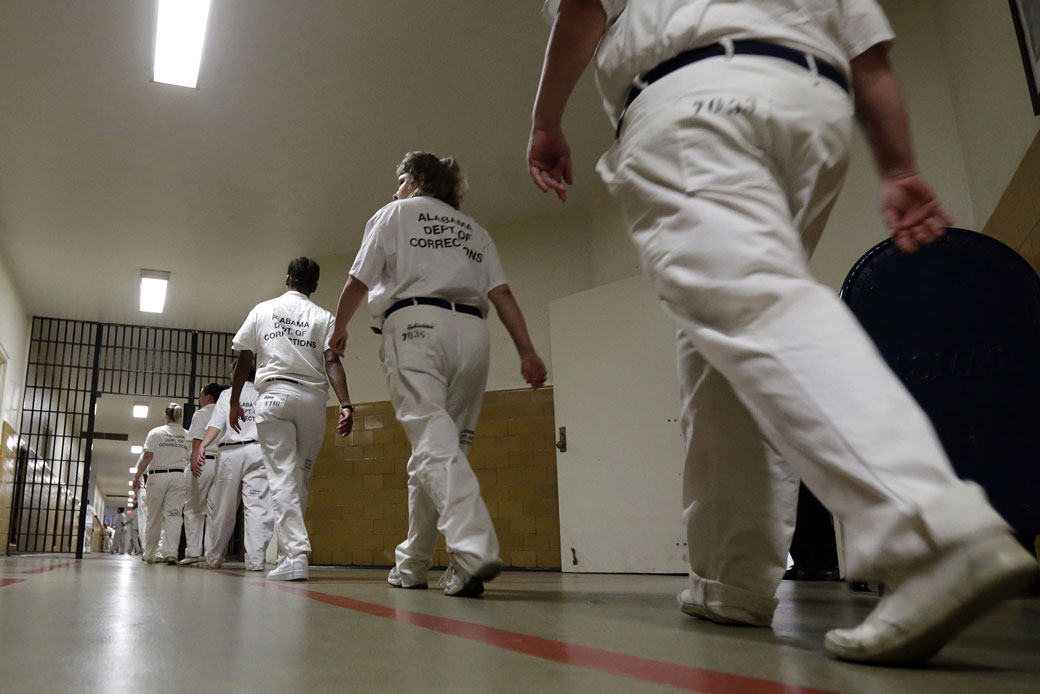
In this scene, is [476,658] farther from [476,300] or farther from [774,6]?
[476,300]

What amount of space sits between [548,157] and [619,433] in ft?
14.4

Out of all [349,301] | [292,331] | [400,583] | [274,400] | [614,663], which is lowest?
[400,583]

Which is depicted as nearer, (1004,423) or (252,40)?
(1004,423)

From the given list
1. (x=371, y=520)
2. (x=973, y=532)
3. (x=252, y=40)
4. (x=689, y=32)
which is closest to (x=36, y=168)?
(x=252, y=40)

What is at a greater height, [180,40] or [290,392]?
[180,40]

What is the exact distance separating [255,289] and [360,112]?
4.49m

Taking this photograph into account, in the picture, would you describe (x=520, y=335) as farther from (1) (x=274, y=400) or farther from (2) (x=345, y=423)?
(1) (x=274, y=400)

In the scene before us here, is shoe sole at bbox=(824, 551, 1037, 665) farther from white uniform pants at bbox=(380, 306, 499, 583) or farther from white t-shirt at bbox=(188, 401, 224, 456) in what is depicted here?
white t-shirt at bbox=(188, 401, 224, 456)

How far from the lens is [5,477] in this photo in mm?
9477

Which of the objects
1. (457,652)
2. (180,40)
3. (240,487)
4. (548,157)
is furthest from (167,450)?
(457,652)

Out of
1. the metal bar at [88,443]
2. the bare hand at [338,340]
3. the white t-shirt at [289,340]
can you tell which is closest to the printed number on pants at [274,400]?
the white t-shirt at [289,340]

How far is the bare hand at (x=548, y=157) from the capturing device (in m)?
1.56

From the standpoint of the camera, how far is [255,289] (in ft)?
32.1

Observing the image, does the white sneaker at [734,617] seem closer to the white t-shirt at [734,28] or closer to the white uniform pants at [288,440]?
the white t-shirt at [734,28]
